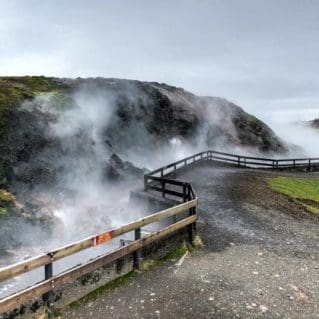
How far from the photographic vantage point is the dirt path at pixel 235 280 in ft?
25.0

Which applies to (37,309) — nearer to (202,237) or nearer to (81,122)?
(202,237)

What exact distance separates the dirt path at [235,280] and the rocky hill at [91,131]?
31.9ft

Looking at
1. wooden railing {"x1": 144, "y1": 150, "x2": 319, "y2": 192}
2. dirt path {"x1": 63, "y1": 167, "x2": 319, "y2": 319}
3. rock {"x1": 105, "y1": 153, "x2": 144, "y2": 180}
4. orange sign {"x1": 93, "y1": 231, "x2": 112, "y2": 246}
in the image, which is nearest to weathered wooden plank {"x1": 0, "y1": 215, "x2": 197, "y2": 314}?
orange sign {"x1": 93, "y1": 231, "x2": 112, "y2": 246}

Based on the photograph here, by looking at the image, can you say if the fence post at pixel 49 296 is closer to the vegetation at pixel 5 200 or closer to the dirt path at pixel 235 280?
the dirt path at pixel 235 280

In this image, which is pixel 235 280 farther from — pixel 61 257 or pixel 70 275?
pixel 61 257

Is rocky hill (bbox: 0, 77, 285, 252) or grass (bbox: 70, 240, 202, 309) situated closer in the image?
grass (bbox: 70, 240, 202, 309)

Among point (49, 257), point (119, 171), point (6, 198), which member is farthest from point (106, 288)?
point (119, 171)

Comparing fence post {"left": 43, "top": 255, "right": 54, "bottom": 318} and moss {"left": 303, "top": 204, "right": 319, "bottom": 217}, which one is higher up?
fence post {"left": 43, "top": 255, "right": 54, "bottom": 318}

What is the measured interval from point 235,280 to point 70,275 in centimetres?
395

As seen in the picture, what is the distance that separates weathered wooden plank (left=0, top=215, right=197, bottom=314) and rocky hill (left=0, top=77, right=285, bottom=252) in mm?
9613

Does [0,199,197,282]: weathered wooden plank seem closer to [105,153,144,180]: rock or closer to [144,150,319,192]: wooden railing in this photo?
[144,150,319,192]: wooden railing

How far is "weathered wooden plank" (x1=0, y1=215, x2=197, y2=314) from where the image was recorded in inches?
254

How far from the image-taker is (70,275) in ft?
24.9

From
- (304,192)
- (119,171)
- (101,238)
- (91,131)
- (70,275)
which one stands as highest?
(91,131)
